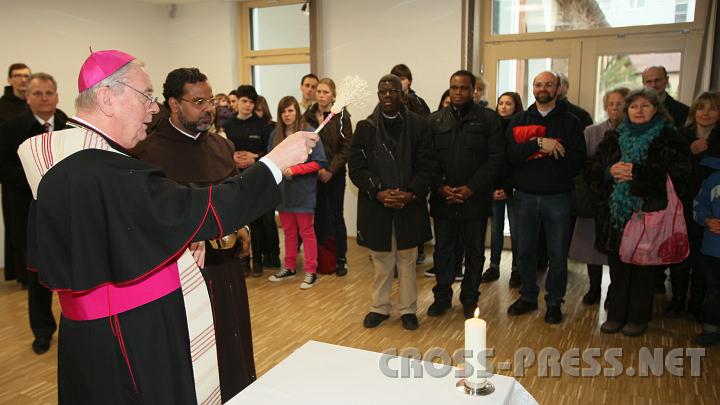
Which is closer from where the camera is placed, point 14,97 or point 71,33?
point 14,97

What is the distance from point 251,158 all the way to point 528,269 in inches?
98.6

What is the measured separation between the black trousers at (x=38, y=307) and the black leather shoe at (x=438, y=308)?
259 centimetres

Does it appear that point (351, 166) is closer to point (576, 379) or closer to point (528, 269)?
point (528, 269)

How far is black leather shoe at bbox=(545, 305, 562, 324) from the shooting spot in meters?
3.83

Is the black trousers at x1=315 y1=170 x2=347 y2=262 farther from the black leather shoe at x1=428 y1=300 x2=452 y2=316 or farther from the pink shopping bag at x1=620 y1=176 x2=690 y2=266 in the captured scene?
the pink shopping bag at x1=620 y1=176 x2=690 y2=266

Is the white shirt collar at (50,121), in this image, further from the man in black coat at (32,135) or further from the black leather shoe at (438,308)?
the black leather shoe at (438,308)

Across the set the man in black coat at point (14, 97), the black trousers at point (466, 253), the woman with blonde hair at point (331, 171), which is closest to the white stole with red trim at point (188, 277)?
the black trousers at point (466, 253)

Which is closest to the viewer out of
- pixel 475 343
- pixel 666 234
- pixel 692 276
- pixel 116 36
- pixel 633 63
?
pixel 475 343

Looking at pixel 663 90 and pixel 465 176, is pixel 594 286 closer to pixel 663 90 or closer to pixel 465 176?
pixel 465 176

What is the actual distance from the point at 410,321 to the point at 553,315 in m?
1.00

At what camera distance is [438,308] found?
4.03 metres

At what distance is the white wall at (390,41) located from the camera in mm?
5863

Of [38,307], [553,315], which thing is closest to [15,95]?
[38,307]

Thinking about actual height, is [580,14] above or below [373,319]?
above
